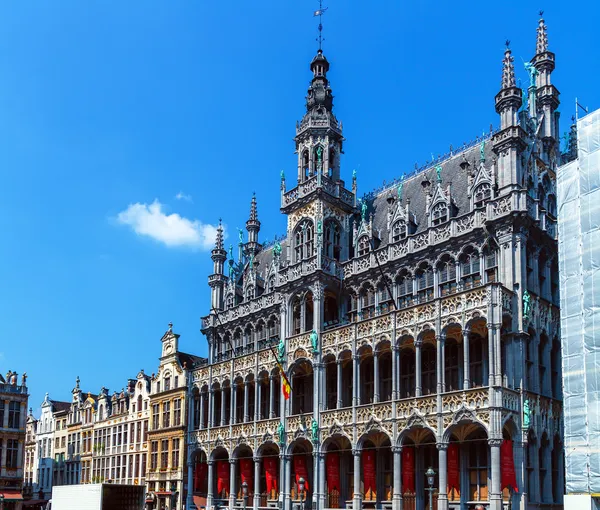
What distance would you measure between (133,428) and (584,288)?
165ft

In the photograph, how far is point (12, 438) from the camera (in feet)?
258

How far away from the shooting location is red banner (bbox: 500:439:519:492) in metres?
38.6

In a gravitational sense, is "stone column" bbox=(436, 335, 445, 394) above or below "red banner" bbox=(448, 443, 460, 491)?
above

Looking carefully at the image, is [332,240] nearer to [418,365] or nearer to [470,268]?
[470,268]

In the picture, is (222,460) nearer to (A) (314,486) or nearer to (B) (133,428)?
(A) (314,486)

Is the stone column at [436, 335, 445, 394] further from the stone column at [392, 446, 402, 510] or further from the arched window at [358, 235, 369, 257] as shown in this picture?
the arched window at [358, 235, 369, 257]

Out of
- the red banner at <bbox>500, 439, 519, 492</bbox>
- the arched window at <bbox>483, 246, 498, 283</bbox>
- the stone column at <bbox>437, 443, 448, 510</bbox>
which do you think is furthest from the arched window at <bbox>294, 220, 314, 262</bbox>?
the red banner at <bbox>500, 439, 519, 492</bbox>

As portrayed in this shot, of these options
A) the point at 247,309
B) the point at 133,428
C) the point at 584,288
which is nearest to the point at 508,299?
the point at 584,288

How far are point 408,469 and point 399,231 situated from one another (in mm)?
14163

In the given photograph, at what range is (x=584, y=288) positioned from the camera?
127 feet

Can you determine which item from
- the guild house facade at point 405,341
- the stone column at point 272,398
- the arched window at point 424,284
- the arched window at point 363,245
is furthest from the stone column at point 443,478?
the stone column at point 272,398

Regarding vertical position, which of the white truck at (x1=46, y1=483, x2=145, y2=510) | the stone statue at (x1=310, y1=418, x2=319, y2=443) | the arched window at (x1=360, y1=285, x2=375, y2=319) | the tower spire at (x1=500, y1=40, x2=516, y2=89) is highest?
the tower spire at (x1=500, y1=40, x2=516, y2=89)

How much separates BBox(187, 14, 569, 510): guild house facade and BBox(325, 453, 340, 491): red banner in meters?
0.11

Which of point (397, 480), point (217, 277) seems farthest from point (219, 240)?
point (397, 480)
